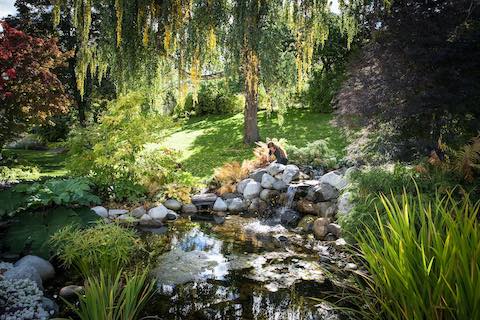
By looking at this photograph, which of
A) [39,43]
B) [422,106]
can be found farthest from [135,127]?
[422,106]

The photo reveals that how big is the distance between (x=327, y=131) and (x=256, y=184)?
640 cm

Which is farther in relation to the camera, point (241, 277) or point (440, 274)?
point (241, 277)

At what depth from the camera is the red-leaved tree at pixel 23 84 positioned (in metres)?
6.27

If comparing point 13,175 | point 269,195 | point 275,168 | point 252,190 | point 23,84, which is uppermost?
point 23,84

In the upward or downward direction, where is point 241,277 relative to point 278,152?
downward

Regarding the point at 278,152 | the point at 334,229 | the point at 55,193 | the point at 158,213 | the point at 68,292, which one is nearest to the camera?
the point at 68,292

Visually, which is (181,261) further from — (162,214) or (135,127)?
(135,127)

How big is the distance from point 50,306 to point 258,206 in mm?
4622

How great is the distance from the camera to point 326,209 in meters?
6.53

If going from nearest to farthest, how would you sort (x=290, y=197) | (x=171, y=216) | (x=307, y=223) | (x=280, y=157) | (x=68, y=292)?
(x=68, y=292) → (x=307, y=223) → (x=171, y=216) → (x=290, y=197) → (x=280, y=157)

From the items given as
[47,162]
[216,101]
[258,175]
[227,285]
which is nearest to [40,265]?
[227,285]

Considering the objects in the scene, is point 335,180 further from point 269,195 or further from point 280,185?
point 269,195

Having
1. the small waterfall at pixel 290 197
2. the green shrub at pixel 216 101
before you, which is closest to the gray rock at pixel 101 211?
the small waterfall at pixel 290 197

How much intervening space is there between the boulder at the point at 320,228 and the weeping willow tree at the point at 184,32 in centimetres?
299
